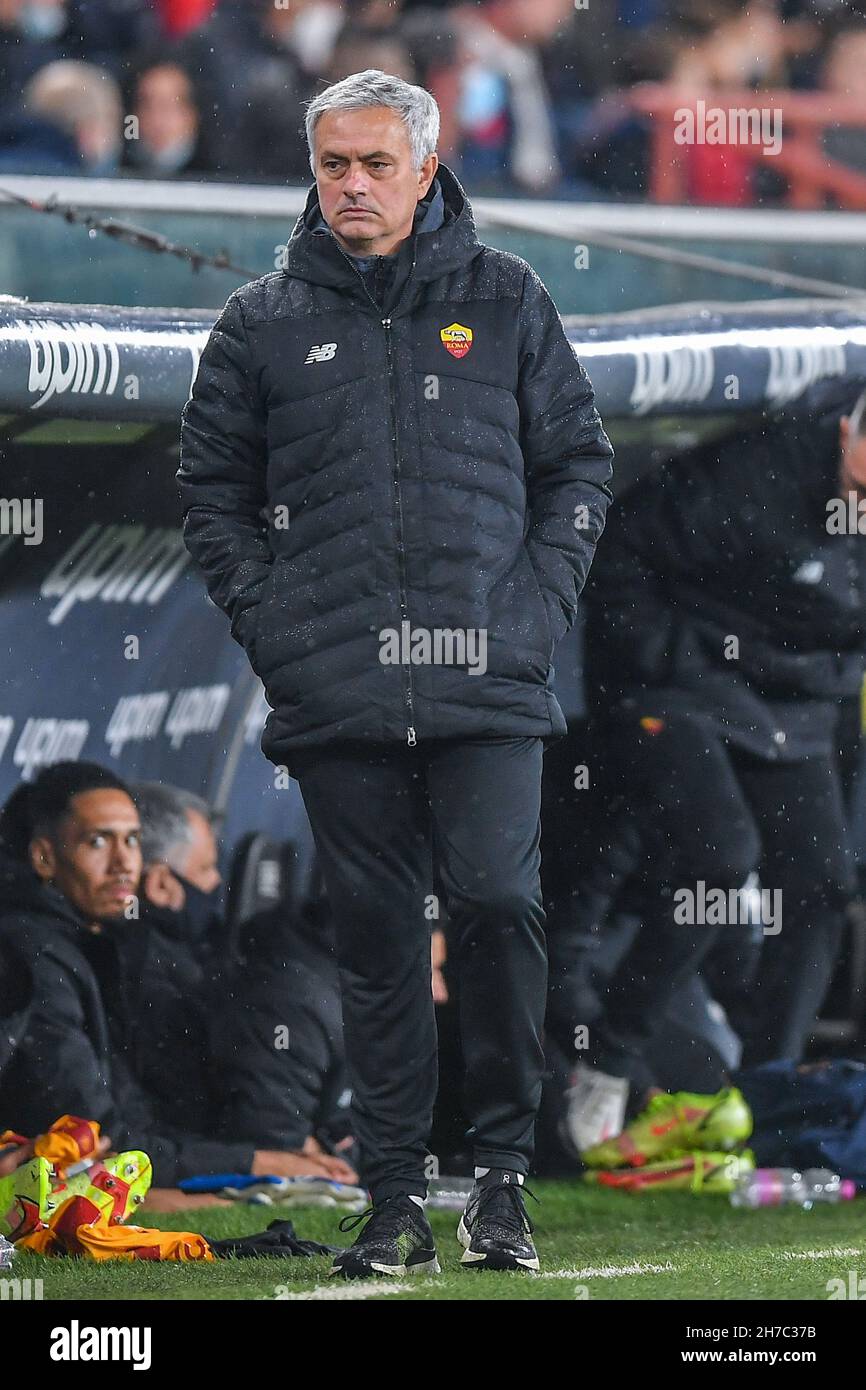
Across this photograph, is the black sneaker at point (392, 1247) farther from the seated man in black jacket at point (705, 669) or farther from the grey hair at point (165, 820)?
the seated man in black jacket at point (705, 669)

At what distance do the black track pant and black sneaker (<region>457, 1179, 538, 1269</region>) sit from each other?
0.13 feet

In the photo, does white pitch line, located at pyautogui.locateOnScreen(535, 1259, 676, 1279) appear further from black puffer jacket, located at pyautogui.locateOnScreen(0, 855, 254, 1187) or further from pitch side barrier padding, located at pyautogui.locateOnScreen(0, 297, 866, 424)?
pitch side barrier padding, located at pyautogui.locateOnScreen(0, 297, 866, 424)

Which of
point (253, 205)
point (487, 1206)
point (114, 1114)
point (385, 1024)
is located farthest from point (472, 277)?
point (253, 205)

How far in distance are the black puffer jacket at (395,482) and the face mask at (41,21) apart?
99.3 inches

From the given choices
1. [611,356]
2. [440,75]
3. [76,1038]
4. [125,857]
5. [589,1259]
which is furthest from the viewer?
[440,75]

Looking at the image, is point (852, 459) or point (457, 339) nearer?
point (457, 339)

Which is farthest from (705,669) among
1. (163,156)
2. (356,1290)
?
(163,156)

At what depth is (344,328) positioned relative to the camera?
10.5 feet

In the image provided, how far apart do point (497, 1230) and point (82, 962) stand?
3.73 feet

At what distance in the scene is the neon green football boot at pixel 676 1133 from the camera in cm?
426

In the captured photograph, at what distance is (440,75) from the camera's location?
6031mm

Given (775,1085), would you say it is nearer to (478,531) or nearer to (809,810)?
(809,810)

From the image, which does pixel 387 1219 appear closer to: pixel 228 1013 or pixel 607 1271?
pixel 607 1271

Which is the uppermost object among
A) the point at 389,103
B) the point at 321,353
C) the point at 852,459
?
the point at 389,103
